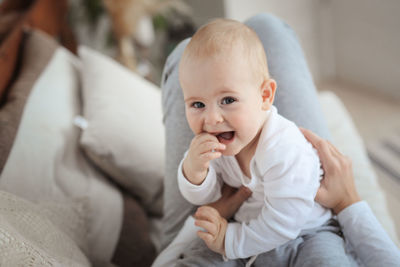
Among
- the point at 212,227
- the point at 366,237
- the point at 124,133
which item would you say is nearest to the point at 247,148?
the point at 212,227

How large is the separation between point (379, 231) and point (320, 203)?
0.47 feet

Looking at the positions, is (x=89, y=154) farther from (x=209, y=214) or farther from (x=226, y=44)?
(x=226, y=44)

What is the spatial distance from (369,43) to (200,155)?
8.38 feet

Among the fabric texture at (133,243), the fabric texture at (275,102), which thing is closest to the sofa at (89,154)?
the fabric texture at (133,243)

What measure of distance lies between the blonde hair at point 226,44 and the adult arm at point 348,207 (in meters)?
0.27

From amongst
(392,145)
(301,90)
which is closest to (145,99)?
(301,90)

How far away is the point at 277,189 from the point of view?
2.64 feet

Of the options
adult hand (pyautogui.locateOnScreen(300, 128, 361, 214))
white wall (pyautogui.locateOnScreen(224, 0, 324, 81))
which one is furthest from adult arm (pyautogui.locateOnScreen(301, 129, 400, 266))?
white wall (pyautogui.locateOnScreen(224, 0, 324, 81))

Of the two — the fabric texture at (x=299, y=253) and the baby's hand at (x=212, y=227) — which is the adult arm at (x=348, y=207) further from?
the baby's hand at (x=212, y=227)

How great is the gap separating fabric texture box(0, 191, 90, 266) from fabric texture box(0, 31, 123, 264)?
0.09 m

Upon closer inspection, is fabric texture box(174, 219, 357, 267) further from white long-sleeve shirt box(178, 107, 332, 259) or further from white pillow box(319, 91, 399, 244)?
white pillow box(319, 91, 399, 244)

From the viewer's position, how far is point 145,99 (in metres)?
1.62

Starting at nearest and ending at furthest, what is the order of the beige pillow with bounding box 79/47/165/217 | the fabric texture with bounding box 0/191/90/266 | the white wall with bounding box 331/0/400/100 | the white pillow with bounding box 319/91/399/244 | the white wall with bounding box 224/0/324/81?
the fabric texture with bounding box 0/191/90/266 < the white pillow with bounding box 319/91/399/244 < the beige pillow with bounding box 79/47/165/217 < the white wall with bounding box 331/0/400/100 < the white wall with bounding box 224/0/324/81

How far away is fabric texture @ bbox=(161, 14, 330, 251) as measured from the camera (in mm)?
1090
